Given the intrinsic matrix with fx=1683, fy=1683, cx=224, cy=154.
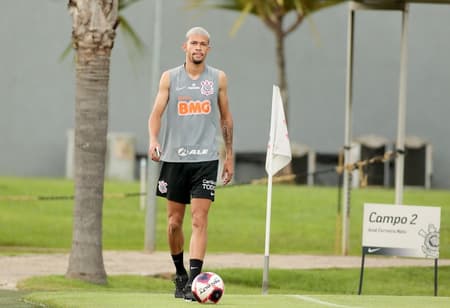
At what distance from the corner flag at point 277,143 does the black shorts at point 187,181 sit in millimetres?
1137

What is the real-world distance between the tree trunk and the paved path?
73 cm

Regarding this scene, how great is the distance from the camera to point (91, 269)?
16.6 meters

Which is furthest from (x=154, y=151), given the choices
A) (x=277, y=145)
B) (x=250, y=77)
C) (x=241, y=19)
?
(x=250, y=77)

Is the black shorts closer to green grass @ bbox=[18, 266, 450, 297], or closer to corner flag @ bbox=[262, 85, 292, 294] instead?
corner flag @ bbox=[262, 85, 292, 294]

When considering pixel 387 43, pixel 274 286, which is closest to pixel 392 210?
pixel 274 286

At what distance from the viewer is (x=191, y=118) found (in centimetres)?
1269

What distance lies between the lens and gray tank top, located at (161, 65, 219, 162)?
1270 centimetres

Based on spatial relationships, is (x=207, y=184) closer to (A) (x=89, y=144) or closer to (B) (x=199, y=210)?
(B) (x=199, y=210)

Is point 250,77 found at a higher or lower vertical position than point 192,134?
higher

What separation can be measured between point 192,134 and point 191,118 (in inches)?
4.8

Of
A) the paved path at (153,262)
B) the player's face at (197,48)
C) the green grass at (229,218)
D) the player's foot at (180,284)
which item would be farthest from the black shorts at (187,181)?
the green grass at (229,218)

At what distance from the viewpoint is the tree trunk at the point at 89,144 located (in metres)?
16.6

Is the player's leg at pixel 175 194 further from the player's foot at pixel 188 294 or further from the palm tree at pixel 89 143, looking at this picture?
the palm tree at pixel 89 143

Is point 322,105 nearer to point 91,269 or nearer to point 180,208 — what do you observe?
point 91,269
